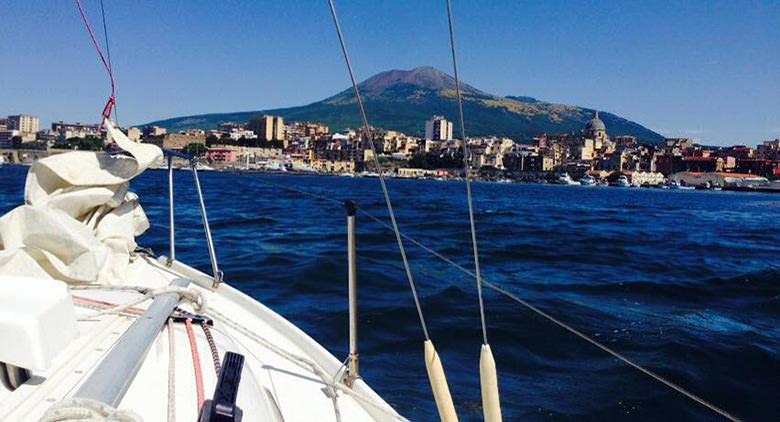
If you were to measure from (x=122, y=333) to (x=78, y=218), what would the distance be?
1.36m

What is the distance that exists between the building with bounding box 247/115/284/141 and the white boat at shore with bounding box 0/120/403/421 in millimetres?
109974

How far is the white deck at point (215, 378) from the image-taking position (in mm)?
1179

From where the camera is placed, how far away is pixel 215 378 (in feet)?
4.40

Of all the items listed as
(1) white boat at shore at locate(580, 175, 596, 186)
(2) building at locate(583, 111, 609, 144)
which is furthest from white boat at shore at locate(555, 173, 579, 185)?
(2) building at locate(583, 111, 609, 144)

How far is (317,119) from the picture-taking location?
184 metres

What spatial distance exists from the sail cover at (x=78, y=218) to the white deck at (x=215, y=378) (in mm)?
238

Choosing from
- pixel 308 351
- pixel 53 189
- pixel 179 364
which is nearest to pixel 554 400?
pixel 308 351

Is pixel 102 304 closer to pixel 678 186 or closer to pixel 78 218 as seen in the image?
pixel 78 218

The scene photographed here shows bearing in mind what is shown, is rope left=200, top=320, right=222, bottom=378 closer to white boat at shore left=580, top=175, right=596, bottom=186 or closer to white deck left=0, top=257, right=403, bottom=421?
white deck left=0, top=257, right=403, bottom=421

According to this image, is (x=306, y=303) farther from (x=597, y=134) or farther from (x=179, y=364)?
(x=597, y=134)

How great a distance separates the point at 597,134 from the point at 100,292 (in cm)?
13735

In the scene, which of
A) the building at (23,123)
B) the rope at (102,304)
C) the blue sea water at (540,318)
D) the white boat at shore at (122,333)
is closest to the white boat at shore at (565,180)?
the building at (23,123)

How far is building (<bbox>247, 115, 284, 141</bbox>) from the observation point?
366 ft

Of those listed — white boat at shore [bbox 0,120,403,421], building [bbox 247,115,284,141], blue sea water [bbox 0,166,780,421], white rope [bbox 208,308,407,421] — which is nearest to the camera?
white boat at shore [bbox 0,120,403,421]
